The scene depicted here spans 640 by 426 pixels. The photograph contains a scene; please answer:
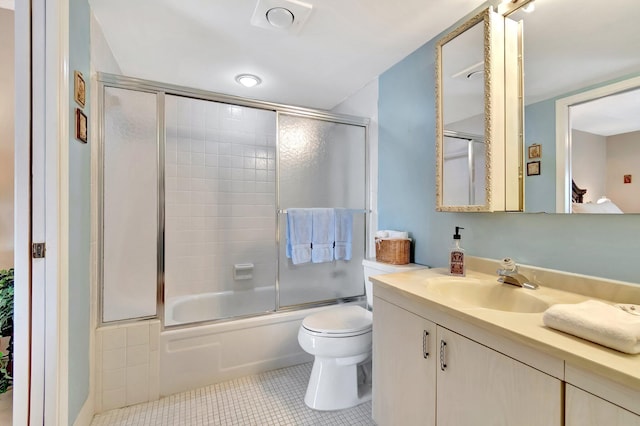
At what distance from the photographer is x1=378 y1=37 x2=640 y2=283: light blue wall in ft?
3.42

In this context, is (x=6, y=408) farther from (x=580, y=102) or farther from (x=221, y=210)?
(x=580, y=102)

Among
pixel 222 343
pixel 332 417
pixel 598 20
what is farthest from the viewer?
pixel 222 343

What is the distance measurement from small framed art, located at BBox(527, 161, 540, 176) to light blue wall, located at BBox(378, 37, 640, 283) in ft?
0.09

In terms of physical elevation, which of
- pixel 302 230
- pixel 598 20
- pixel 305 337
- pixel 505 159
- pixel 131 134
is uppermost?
pixel 598 20

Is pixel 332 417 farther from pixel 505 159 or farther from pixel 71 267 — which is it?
pixel 505 159

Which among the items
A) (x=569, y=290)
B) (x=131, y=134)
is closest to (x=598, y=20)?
(x=569, y=290)

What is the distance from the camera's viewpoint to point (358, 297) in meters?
2.38

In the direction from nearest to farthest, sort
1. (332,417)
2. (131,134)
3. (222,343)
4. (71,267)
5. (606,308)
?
1. (606,308)
2. (71,267)
3. (332,417)
4. (131,134)
5. (222,343)

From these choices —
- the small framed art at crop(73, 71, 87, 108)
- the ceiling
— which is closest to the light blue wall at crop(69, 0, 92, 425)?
the small framed art at crop(73, 71, 87, 108)

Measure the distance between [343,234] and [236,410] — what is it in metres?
1.35

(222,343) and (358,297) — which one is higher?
(358,297)

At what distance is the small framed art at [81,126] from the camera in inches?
50.9

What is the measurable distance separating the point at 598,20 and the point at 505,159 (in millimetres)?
574

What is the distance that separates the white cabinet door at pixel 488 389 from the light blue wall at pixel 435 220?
600 millimetres
